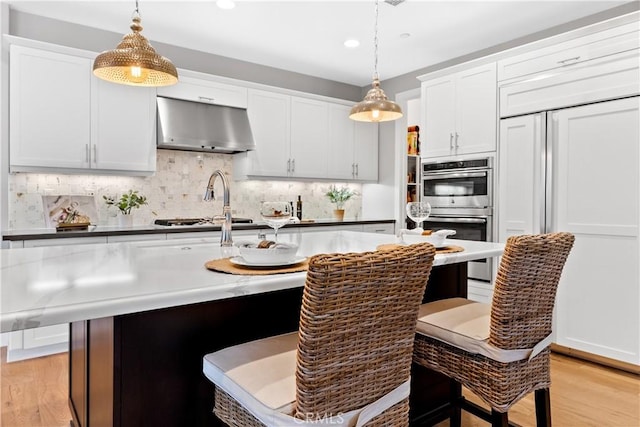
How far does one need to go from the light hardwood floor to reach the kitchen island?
0.81 meters

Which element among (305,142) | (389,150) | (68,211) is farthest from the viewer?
(389,150)

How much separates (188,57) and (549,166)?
3.39m

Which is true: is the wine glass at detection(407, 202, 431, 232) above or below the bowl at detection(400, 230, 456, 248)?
above

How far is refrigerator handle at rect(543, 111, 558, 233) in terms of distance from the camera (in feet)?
10.5

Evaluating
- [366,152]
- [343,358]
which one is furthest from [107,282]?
[366,152]

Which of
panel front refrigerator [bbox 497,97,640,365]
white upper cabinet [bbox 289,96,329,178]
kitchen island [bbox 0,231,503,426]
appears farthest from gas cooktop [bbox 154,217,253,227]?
panel front refrigerator [bbox 497,97,640,365]

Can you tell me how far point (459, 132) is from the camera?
3.91m

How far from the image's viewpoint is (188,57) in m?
4.20

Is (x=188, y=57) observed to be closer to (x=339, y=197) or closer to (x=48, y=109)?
(x=48, y=109)

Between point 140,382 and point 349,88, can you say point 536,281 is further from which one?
point 349,88

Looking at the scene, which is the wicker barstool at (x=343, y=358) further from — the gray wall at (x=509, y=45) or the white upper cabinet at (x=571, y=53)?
the gray wall at (x=509, y=45)

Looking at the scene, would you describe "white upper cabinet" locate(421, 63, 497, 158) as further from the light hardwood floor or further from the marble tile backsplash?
the light hardwood floor

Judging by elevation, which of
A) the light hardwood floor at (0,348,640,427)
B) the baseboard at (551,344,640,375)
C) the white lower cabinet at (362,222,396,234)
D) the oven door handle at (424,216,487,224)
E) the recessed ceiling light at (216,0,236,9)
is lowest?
the light hardwood floor at (0,348,640,427)

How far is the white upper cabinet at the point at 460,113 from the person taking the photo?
366 centimetres
